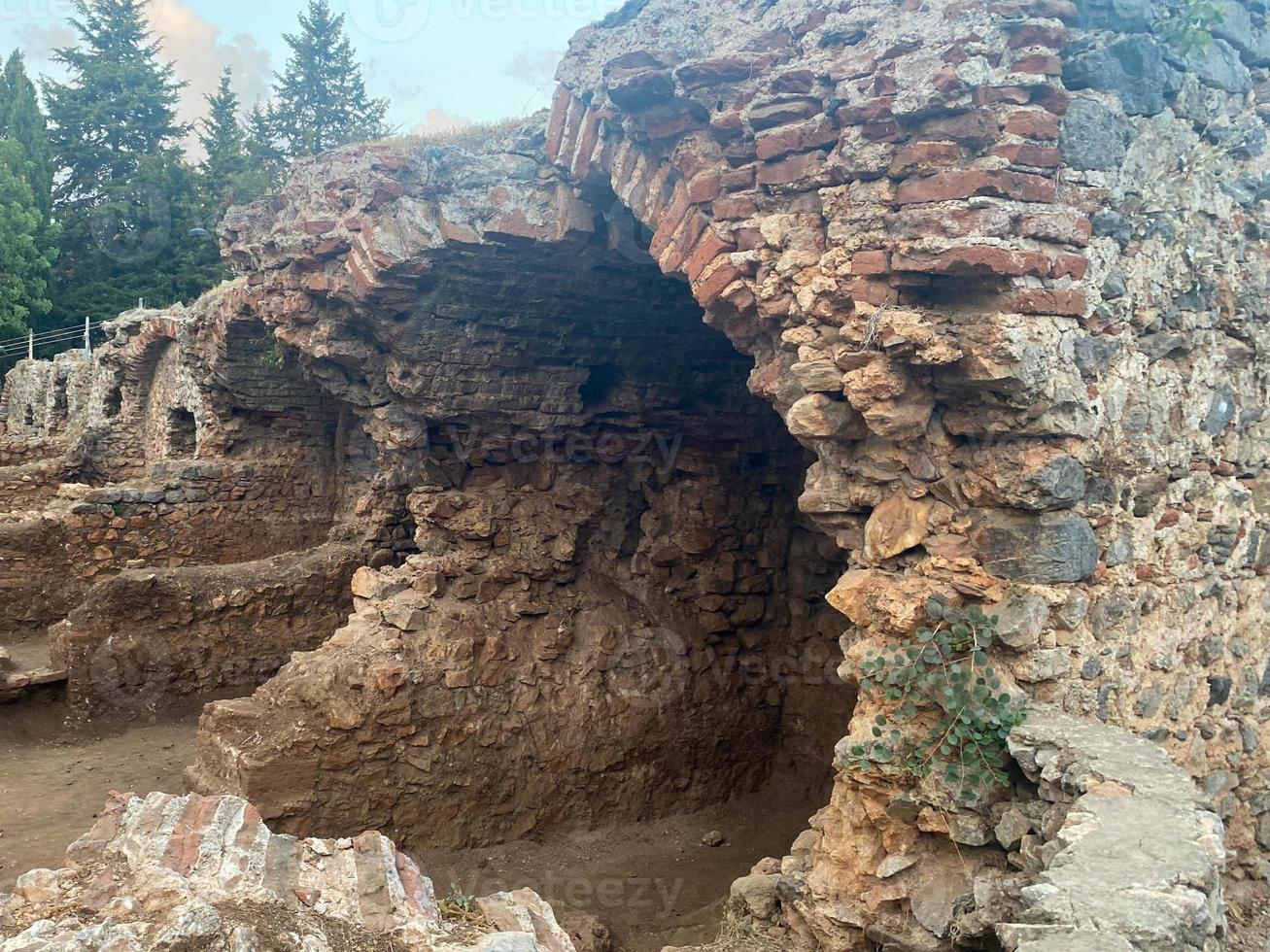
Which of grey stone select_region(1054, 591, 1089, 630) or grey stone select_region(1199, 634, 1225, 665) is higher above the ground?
grey stone select_region(1054, 591, 1089, 630)

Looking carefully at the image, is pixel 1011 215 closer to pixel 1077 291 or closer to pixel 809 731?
pixel 1077 291

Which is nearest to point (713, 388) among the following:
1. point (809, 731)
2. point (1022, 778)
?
point (809, 731)

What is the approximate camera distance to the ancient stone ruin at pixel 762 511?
8.61ft

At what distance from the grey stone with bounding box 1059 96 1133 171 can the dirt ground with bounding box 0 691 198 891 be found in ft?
18.8

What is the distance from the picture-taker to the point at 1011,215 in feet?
9.95

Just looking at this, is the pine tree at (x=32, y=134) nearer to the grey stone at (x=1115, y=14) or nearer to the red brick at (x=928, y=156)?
the red brick at (x=928, y=156)

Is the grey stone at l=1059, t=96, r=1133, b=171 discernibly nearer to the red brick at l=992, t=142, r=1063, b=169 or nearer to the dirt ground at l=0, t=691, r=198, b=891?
the red brick at l=992, t=142, r=1063, b=169

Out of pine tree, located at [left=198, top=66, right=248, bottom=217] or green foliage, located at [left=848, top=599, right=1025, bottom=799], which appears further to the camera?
pine tree, located at [left=198, top=66, right=248, bottom=217]

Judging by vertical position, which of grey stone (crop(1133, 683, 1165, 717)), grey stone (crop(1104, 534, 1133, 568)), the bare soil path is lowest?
the bare soil path

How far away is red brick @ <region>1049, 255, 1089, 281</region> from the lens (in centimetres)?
304

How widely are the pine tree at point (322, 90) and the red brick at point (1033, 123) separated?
26.3 metres
